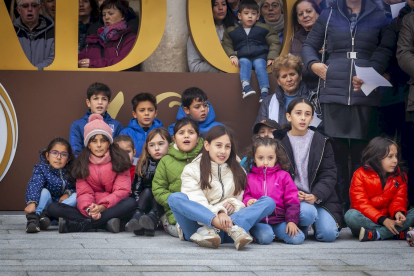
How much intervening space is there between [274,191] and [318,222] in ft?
1.73

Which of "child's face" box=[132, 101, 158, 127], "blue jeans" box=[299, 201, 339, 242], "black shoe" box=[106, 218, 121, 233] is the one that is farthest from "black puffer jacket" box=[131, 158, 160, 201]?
"blue jeans" box=[299, 201, 339, 242]

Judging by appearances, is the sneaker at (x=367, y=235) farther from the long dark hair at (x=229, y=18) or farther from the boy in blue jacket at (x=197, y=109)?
the long dark hair at (x=229, y=18)

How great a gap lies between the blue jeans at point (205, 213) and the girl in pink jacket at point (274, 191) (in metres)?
0.20

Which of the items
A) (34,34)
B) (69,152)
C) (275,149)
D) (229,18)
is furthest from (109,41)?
(275,149)

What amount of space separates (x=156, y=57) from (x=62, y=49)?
49.6 inches

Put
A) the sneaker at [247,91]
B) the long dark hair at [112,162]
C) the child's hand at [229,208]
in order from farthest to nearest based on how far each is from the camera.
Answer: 1. the sneaker at [247,91]
2. the long dark hair at [112,162]
3. the child's hand at [229,208]

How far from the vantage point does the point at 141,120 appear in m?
8.10

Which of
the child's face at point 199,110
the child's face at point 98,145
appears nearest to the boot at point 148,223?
the child's face at point 98,145

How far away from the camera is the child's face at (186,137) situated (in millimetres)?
6930

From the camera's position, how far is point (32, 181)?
7.21 meters

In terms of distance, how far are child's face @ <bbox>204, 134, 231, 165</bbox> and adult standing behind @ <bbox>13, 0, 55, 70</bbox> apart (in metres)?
3.13

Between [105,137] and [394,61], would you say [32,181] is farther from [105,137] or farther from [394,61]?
[394,61]

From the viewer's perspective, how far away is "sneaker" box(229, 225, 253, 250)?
19.4ft

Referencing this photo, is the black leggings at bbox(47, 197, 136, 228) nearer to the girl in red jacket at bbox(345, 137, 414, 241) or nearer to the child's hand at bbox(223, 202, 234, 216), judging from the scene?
the child's hand at bbox(223, 202, 234, 216)
